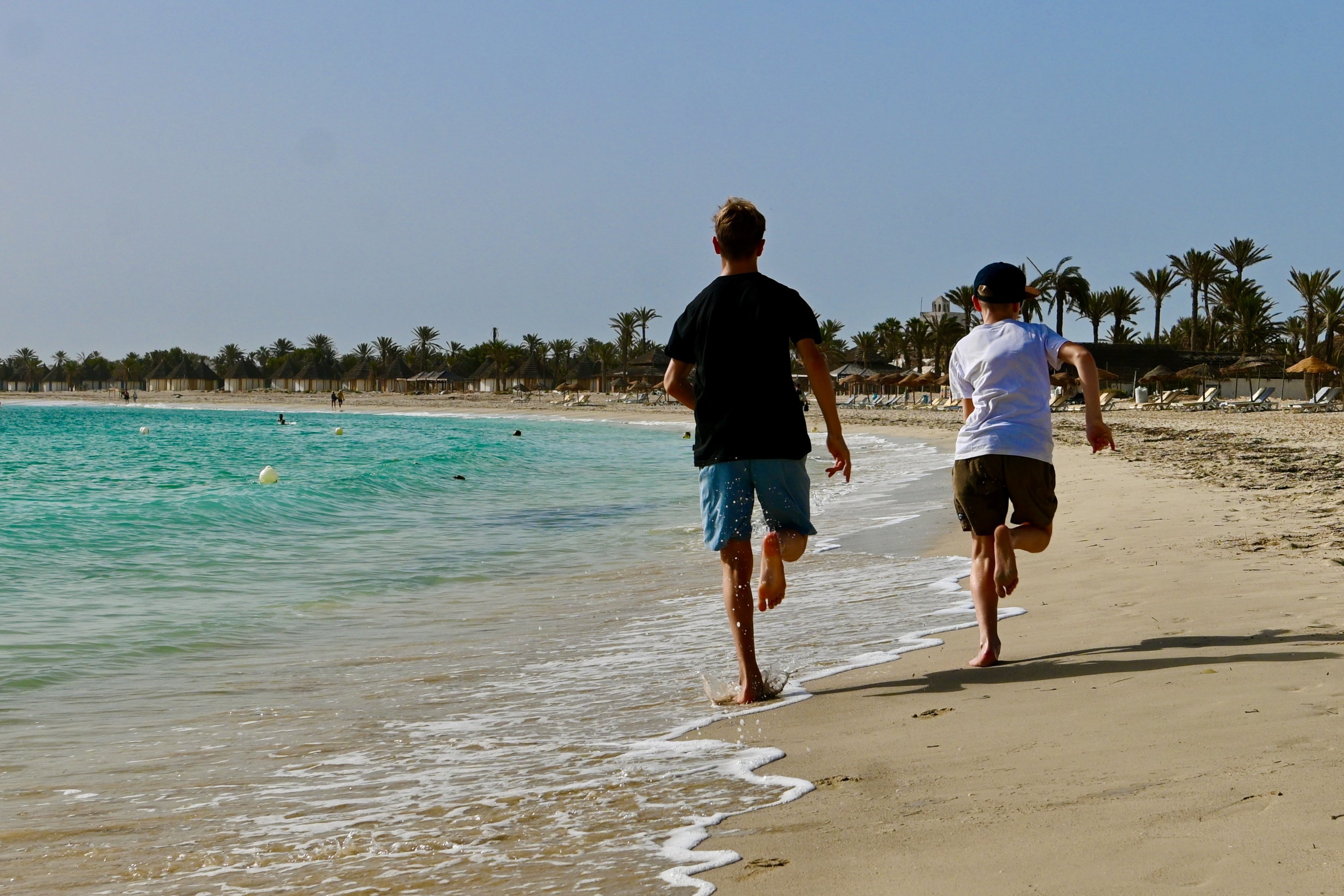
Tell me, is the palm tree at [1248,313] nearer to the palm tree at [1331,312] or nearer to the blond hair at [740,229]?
the palm tree at [1331,312]

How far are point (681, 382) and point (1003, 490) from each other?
52.9 inches

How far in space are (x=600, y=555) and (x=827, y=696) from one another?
5.94m

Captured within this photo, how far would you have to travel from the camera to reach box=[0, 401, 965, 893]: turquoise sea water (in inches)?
109

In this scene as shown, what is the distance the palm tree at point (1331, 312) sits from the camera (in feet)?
204

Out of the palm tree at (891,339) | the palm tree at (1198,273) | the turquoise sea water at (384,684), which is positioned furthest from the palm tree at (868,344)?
the turquoise sea water at (384,684)

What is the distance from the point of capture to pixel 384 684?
4.90 m

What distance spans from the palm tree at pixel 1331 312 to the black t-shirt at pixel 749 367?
69.1 meters

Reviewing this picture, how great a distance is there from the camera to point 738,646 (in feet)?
13.1

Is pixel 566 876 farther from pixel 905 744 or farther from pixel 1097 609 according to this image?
pixel 1097 609

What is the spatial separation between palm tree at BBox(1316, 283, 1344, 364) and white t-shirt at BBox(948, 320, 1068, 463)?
68280 millimetres

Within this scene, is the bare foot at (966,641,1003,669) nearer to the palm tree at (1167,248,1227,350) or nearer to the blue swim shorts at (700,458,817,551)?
the blue swim shorts at (700,458,817,551)

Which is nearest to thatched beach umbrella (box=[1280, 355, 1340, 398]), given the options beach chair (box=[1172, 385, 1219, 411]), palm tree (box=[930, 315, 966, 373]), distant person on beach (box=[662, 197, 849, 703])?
beach chair (box=[1172, 385, 1219, 411])

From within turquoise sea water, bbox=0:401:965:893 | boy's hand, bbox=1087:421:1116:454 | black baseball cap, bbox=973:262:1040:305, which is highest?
black baseball cap, bbox=973:262:1040:305

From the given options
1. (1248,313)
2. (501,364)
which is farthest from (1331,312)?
(501,364)
